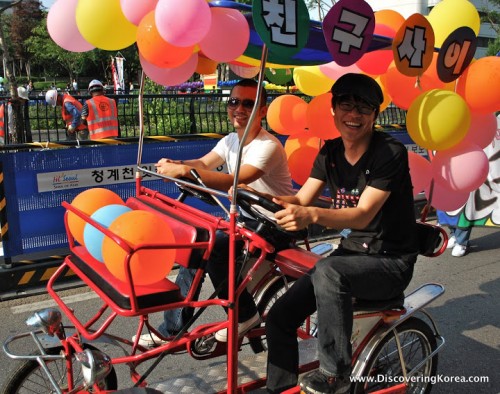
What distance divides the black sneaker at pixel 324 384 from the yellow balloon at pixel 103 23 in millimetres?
1962

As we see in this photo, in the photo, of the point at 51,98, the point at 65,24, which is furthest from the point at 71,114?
the point at 65,24

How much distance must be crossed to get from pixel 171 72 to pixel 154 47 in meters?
0.56

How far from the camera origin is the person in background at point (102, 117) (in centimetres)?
905

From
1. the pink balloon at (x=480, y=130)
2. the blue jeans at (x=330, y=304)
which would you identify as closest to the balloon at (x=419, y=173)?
the pink balloon at (x=480, y=130)

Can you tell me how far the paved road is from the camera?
11.8 feet

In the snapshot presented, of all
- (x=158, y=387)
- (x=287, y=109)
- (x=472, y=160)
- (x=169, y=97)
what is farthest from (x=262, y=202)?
(x=169, y=97)

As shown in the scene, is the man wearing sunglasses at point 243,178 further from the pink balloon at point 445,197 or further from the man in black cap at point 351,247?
the pink balloon at point 445,197

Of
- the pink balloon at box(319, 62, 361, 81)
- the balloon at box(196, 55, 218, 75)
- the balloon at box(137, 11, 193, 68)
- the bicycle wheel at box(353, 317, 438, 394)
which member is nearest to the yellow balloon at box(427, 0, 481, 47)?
the pink balloon at box(319, 62, 361, 81)

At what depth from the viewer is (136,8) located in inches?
99.3

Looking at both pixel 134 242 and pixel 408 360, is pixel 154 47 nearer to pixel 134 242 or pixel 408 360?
pixel 134 242

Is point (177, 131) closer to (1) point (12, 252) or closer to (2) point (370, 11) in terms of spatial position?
(1) point (12, 252)

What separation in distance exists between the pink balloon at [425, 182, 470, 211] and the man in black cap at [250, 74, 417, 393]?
0.64m

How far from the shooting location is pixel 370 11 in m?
2.45

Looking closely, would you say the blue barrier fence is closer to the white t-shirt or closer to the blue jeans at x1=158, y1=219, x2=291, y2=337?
the white t-shirt
